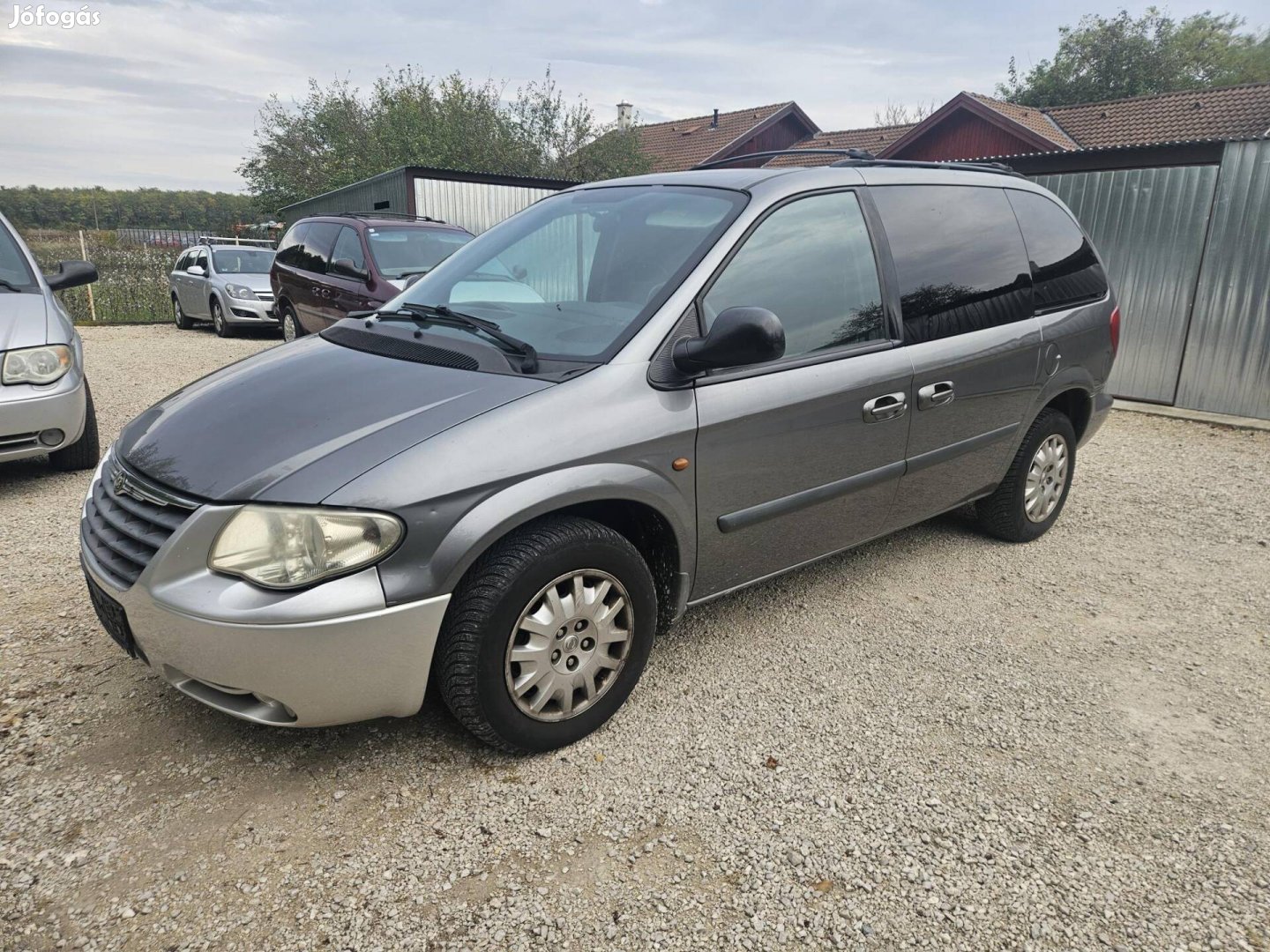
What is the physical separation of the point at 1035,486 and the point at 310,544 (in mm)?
3747

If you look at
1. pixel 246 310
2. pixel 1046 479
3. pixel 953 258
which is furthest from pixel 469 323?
pixel 246 310

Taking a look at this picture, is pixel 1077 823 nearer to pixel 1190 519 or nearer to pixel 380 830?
pixel 380 830

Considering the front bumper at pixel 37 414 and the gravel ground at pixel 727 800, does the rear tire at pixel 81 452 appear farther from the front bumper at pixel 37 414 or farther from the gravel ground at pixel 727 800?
the gravel ground at pixel 727 800

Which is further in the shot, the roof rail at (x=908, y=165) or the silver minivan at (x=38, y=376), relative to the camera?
the silver minivan at (x=38, y=376)

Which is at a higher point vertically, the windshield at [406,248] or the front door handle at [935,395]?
the windshield at [406,248]

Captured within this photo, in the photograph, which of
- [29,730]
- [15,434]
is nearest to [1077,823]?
[29,730]

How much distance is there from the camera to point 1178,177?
844 centimetres

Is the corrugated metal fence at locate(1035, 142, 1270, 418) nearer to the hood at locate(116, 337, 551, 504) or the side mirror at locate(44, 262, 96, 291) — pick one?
the hood at locate(116, 337, 551, 504)

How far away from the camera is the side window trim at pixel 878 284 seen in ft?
9.31

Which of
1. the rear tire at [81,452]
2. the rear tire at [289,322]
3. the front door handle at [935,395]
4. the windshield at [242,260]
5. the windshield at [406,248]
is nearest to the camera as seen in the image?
the front door handle at [935,395]

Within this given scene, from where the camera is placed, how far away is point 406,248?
8977 mm

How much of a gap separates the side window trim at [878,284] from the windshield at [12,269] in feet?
15.4

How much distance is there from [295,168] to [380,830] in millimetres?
36152

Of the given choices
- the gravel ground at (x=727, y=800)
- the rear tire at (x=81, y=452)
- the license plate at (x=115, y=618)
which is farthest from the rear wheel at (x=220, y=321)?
the license plate at (x=115, y=618)
